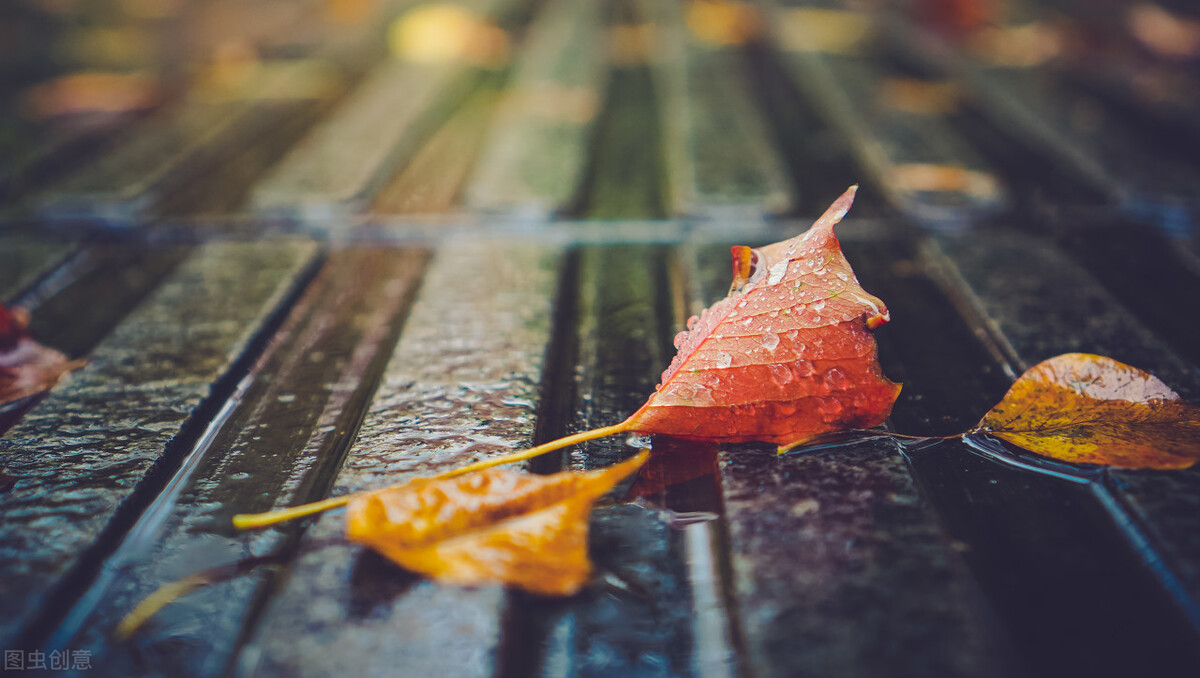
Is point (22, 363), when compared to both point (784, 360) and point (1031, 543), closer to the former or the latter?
point (784, 360)

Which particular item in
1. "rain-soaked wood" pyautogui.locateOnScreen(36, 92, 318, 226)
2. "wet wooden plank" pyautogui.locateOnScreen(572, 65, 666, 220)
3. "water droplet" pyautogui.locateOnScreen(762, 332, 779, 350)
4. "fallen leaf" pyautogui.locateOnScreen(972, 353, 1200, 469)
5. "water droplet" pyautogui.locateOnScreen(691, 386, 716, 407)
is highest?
"rain-soaked wood" pyautogui.locateOnScreen(36, 92, 318, 226)

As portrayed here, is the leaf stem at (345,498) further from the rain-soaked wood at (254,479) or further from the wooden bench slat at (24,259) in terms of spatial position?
the wooden bench slat at (24,259)

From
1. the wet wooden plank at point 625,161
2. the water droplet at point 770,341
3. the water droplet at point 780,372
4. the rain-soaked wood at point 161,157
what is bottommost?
the water droplet at point 780,372

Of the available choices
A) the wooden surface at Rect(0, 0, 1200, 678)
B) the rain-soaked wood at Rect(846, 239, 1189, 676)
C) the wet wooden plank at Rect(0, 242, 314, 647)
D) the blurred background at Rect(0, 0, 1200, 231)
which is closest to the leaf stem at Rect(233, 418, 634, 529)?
the wooden surface at Rect(0, 0, 1200, 678)

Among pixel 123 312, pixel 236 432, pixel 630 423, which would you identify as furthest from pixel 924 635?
pixel 123 312

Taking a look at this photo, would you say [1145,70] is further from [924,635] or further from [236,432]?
[236,432]

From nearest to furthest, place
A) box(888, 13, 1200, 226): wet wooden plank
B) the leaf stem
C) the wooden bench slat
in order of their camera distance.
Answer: the leaf stem
the wooden bench slat
box(888, 13, 1200, 226): wet wooden plank

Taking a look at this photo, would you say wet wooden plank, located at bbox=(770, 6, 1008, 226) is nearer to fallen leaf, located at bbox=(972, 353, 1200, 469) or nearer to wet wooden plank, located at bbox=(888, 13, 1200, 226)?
wet wooden plank, located at bbox=(888, 13, 1200, 226)

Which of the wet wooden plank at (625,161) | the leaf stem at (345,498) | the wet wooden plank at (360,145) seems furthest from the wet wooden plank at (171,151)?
the leaf stem at (345,498)
